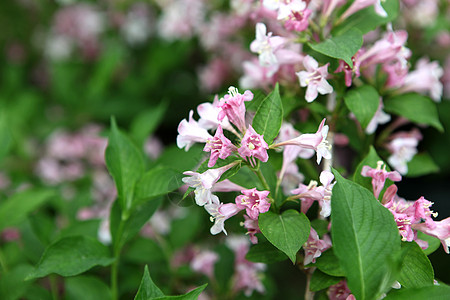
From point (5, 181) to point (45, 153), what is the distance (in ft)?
0.92

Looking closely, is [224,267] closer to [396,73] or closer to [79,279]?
[79,279]

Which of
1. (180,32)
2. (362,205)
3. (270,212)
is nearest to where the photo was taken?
(362,205)

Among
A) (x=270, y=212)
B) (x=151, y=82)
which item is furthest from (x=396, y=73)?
(x=151, y=82)

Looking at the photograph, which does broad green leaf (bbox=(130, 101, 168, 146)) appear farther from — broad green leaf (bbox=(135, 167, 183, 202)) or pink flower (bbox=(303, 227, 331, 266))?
pink flower (bbox=(303, 227, 331, 266))

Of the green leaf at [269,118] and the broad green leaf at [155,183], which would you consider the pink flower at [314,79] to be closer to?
the green leaf at [269,118]

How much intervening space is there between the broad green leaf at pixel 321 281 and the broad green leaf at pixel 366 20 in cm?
55

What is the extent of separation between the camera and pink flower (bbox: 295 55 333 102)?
99cm

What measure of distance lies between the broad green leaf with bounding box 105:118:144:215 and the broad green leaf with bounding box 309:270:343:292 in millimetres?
445

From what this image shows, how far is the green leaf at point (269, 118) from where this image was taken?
0.87 meters

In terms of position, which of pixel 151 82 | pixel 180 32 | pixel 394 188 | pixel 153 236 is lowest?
pixel 153 236

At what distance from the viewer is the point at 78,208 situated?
4.88 feet

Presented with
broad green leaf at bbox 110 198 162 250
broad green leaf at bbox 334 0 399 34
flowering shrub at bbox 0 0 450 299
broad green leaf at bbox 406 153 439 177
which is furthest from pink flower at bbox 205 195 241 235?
broad green leaf at bbox 406 153 439 177

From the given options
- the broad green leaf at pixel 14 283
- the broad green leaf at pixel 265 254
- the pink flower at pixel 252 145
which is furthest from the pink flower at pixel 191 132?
the broad green leaf at pixel 14 283

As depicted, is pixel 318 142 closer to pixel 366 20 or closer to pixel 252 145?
pixel 252 145
